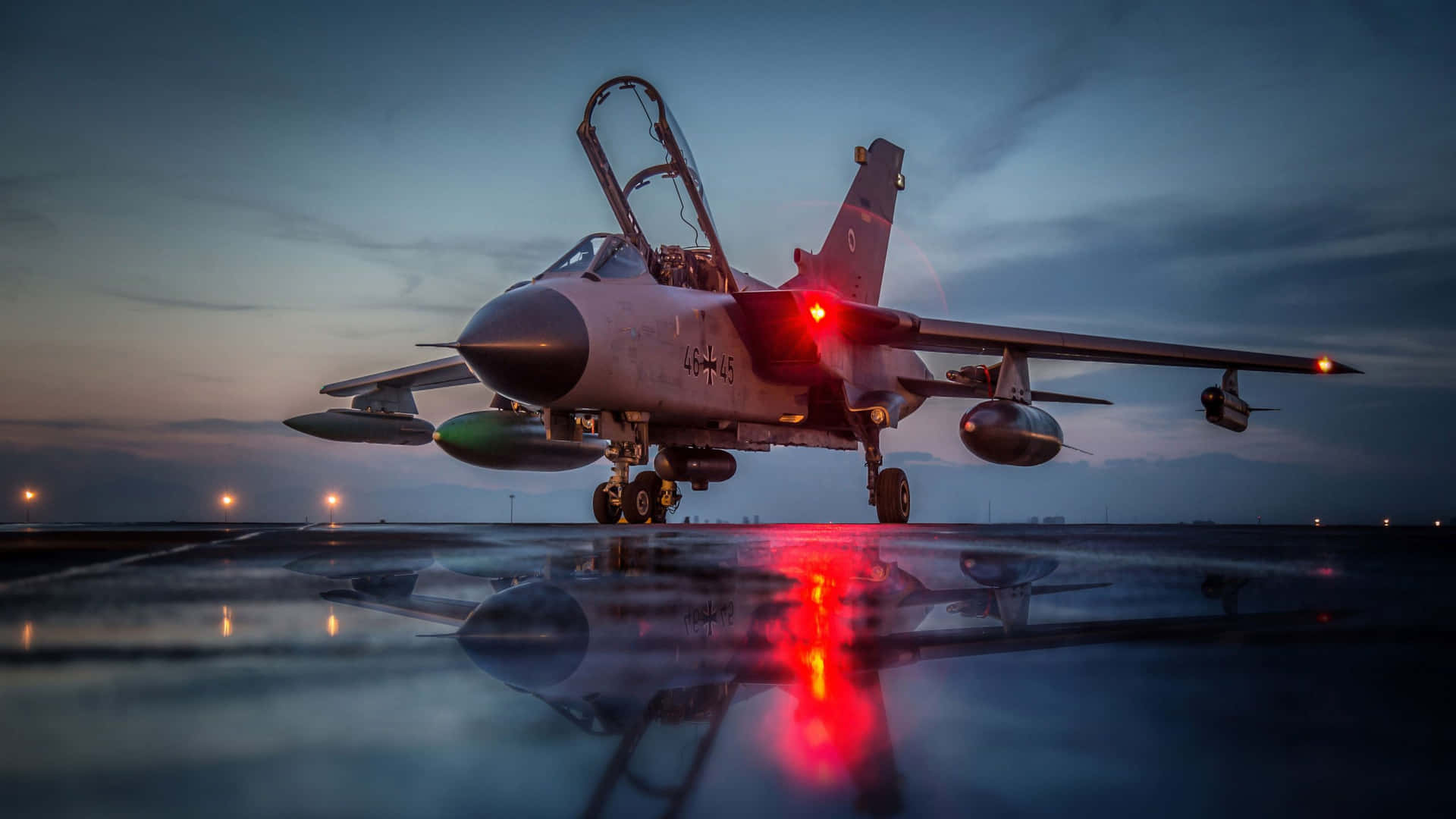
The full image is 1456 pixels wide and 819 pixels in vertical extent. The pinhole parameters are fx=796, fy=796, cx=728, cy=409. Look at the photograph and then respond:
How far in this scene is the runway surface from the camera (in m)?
0.91

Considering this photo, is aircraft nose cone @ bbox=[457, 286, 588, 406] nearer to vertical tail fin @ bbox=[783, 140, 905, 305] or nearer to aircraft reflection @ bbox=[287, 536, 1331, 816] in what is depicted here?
aircraft reflection @ bbox=[287, 536, 1331, 816]

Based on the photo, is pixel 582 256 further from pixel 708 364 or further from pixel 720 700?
pixel 720 700

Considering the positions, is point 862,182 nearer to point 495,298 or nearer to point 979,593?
point 495,298

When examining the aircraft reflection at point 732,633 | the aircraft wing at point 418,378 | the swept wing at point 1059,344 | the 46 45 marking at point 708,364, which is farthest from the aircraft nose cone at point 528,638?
the aircraft wing at point 418,378

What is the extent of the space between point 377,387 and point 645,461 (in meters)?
7.14

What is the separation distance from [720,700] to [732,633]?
26.7 inches

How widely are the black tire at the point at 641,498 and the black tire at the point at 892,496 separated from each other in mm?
3349

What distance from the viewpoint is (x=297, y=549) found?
17.4ft

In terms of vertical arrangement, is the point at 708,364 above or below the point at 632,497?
above

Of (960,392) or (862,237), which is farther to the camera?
(960,392)

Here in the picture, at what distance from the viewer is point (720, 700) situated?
4.33 ft

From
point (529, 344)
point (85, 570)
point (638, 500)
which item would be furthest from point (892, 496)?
point (85, 570)

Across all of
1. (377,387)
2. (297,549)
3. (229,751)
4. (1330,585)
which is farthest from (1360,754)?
(377,387)

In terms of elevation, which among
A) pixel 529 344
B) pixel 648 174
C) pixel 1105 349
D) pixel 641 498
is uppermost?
pixel 648 174
